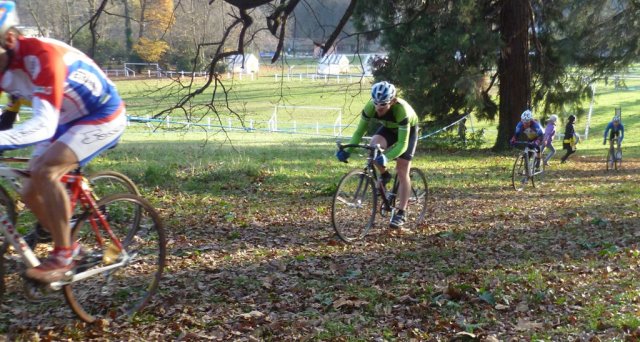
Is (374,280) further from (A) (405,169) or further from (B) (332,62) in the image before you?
(B) (332,62)

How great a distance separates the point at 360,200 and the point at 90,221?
446 centimetres

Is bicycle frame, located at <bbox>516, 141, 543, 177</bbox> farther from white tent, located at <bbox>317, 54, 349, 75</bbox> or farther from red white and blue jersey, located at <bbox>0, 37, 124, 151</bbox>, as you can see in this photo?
red white and blue jersey, located at <bbox>0, 37, 124, 151</bbox>

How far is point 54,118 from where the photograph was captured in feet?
13.2

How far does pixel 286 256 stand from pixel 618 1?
20.8m

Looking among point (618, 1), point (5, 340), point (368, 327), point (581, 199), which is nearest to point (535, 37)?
point (618, 1)

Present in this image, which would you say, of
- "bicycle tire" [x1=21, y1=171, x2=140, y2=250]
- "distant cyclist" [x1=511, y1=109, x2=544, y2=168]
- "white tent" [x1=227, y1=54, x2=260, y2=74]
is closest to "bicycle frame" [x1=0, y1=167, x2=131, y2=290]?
"bicycle tire" [x1=21, y1=171, x2=140, y2=250]

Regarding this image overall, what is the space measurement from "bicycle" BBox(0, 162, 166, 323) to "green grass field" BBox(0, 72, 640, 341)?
0.21 metres

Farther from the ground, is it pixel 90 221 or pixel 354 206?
pixel 90 221

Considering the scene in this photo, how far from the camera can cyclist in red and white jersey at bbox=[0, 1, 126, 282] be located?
399 centimetres

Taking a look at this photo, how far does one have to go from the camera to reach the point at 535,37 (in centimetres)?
2445

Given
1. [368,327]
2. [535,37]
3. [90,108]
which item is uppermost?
[535,37]

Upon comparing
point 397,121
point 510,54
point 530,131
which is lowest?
point 530,131

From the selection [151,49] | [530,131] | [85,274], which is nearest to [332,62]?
[151,49]

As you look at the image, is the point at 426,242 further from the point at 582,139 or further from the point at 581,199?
the point at 582,139
